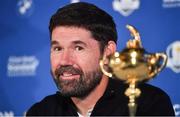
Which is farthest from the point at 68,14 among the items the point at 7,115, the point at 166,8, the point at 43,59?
the point at 7,115

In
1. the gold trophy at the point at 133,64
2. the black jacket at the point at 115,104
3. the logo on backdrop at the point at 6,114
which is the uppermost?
the gold trophy at the point at 133,64

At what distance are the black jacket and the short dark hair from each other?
163 mm

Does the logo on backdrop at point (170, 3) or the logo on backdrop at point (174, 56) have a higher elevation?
the logo on backdrop at point (170, 3)

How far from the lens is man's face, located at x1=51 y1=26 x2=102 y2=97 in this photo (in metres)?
1.36

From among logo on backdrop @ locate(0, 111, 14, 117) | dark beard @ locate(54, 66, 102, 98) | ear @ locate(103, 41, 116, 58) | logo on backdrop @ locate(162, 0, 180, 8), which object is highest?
logo on backdrop @ locate(162, 0, 180, 8)

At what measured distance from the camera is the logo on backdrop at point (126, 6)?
7.09ft

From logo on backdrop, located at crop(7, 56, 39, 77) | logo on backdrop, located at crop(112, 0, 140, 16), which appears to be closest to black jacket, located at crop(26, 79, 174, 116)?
logo on backdrop, located at crop(112, 0, 140, 16)

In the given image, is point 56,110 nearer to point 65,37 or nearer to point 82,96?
point 82,96

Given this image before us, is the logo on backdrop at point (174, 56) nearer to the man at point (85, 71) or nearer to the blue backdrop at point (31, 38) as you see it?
the blue backdrop at point (31, 38)

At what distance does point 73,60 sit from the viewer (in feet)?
4.50

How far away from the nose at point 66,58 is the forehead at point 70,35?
0.04 metres

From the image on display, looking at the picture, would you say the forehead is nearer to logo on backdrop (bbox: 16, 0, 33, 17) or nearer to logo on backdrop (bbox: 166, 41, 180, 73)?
logo on backdrop (bbox: 166, 41, 180, 73)

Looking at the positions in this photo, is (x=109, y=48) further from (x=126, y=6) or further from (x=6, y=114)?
(x=6, y=114)

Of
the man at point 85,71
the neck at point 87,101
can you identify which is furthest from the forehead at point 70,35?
the neck at point 87,101
